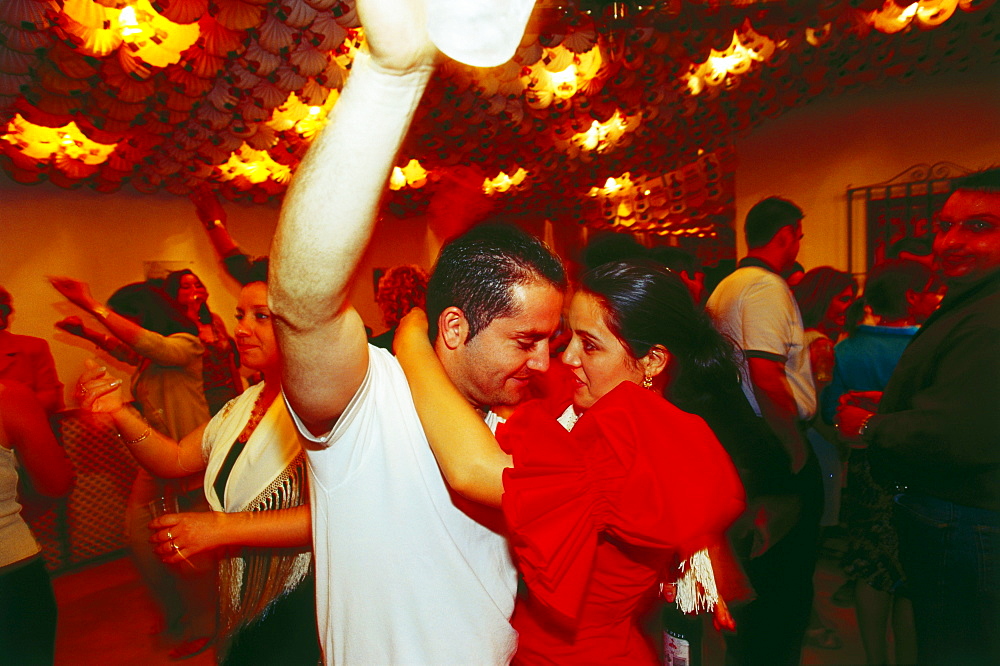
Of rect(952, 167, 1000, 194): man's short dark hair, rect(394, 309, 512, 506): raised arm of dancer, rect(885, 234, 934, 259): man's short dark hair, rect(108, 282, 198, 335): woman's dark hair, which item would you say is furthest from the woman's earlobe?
rect(885, 234, 934, 259): man's short dark hair

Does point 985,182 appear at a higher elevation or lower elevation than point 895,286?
higher

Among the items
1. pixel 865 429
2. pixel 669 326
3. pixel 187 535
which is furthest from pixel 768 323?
pixel 187 535

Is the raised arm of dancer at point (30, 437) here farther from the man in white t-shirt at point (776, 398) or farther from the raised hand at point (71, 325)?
the man in white t-shirt at point (776, 398)

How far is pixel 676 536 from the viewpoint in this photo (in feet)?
A: 3.23

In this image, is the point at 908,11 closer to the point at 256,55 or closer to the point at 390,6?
the point at 256,55

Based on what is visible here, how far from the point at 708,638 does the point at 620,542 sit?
8.09 feet

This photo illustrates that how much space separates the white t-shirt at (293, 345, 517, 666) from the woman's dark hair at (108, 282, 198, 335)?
3.10 m

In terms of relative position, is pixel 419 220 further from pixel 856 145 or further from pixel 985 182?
pixel 985 182

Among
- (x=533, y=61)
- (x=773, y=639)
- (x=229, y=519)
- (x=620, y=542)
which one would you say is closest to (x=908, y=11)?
(x=533, y=61)

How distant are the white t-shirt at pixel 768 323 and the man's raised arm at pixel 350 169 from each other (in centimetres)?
226

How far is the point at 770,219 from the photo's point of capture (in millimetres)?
2795

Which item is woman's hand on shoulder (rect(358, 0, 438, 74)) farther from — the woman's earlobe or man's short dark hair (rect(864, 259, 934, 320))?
man's short dark hair (rect(864, 259, 934, 320))

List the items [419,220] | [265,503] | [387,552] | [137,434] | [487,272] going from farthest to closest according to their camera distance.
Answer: [419,220] → [137,434] → [265,503] → [487,272] → [387,552]

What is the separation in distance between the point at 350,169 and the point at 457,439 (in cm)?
54
